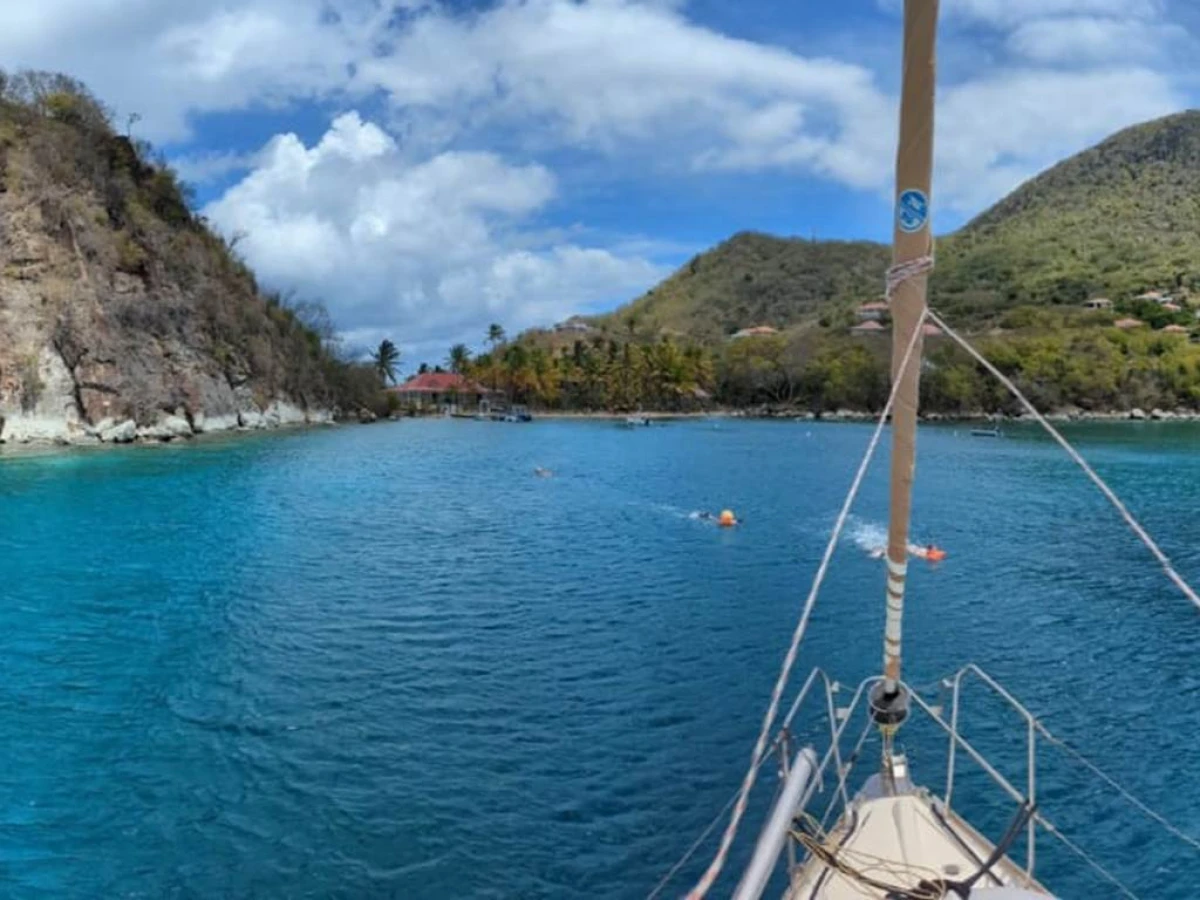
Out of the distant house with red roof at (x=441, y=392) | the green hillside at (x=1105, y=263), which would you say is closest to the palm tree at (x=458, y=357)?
the distant house with red roof at (x=441, y=392)

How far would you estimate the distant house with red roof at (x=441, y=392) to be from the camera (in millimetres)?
161125

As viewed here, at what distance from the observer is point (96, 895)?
34.1 feet

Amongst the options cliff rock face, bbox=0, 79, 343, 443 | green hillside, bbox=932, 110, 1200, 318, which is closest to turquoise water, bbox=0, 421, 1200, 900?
cliff rock face, bbox=0, 79, 343, 443

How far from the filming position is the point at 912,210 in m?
6.97

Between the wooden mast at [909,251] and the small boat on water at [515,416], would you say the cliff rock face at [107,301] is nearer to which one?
the small boat on water at [515,416]

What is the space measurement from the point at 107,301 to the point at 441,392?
291ft

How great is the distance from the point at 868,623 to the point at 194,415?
80.4 m

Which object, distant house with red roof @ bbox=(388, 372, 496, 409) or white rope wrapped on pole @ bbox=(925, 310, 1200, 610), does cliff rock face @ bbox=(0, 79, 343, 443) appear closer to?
distant house with red roof @ bbox=(388, 372, 496, 409)

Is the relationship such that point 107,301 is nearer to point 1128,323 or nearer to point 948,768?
point 948,768

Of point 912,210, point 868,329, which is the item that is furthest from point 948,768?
point 868,329

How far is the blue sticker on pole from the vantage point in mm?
6898

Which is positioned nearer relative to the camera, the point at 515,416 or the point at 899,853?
the point at 899,853

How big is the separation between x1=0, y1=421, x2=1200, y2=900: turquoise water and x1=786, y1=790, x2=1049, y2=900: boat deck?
4.11m

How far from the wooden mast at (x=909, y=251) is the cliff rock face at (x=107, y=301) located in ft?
249
